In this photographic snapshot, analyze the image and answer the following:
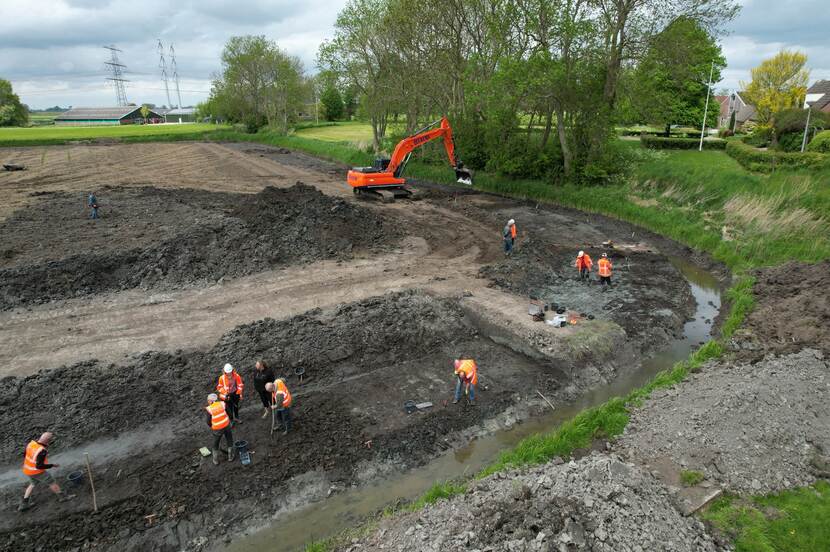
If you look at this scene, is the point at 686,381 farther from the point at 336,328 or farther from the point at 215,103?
the point at 215,103

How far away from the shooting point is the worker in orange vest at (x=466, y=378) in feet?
37.0

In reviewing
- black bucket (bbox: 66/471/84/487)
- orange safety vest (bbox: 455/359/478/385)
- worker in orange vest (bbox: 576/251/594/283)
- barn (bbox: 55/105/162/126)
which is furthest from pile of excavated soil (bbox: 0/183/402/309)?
barn (bbox: 55/105/162/126)

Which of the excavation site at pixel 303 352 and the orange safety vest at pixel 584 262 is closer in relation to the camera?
the excavation site at pixel 303 352

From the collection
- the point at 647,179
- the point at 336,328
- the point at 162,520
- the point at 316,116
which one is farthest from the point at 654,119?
the point at 316,116

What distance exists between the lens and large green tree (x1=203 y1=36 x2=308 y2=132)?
69.0 meters

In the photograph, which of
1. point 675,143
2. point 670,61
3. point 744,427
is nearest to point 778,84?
point 675,143

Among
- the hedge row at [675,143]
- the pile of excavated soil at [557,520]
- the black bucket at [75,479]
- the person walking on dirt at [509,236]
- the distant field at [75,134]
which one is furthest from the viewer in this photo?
the distant field at [75,134]

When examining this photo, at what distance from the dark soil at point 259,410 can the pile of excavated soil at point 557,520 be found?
2080mm

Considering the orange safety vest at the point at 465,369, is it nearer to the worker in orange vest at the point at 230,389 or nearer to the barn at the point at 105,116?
the worker in orange vest at the point at 230,389

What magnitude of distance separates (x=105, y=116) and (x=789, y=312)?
132 meters

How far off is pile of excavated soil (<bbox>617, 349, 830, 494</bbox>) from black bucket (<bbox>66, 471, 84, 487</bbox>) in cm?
1003

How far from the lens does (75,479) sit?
9.03 metres

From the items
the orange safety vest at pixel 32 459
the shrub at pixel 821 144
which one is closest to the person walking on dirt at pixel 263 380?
the orange safety vest at pixel 32 459

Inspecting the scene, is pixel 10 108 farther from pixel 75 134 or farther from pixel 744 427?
pixel 744 427
